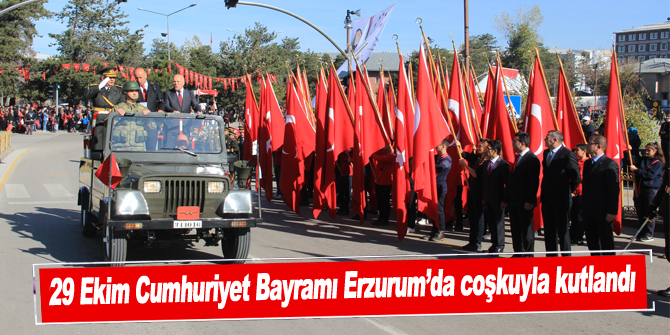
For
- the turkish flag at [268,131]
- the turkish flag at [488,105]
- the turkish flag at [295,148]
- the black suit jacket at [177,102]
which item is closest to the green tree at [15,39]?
the turkish flag at [268,131]

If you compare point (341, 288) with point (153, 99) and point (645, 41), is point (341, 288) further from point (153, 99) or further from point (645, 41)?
point (645, 41)

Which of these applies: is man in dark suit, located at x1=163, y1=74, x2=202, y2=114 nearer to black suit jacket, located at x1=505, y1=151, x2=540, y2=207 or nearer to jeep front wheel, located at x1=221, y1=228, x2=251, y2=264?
jeep front wheel, located at x1=221, y1=228, x2=251, y2=264

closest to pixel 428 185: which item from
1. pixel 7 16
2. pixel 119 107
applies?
pixel 119 107

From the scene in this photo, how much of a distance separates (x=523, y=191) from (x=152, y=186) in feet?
16.3

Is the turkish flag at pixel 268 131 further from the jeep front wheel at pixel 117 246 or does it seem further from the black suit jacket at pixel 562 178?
the black suit jacket at pixel 562 178

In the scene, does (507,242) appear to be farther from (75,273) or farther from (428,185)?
(75,273)

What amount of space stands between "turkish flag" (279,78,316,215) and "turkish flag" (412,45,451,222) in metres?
3.60

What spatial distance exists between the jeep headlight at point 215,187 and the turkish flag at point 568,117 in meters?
5.96

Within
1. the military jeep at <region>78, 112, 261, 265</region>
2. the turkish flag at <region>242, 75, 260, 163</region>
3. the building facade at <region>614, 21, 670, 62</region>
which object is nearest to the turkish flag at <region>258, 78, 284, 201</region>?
the turkish flag at <region>242, 75, 260, 163</region>

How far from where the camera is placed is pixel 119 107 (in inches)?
353

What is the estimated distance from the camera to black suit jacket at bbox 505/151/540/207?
784 centimetres

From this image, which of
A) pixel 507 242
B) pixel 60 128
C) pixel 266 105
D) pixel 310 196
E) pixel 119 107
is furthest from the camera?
pixel 60 128

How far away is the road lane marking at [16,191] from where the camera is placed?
50.8 ft

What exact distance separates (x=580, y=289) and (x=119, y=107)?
7051 mm
